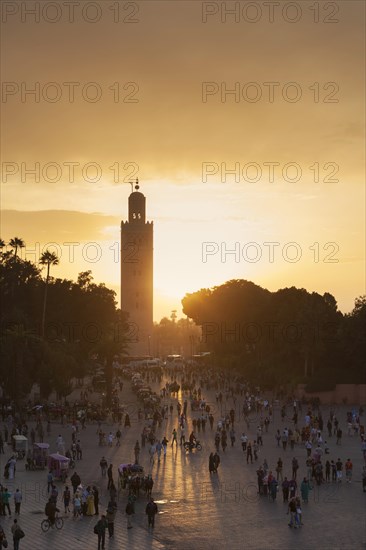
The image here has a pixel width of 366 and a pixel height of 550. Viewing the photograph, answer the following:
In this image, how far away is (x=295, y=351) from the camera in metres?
62.6

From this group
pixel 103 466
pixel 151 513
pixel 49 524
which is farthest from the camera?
pixel 103 466

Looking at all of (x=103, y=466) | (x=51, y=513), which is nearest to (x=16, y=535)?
(x=51, y=513)

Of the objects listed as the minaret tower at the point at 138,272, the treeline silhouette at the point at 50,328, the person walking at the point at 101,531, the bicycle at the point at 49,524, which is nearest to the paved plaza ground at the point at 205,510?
the bicycle at the point at 49,524

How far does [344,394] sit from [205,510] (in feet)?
114

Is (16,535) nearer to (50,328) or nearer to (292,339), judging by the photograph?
(50,328)

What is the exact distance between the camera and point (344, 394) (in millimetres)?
56594

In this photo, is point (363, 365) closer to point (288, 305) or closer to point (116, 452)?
point (288, 305)

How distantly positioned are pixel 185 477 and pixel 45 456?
528cm

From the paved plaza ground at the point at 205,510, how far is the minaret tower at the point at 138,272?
7631 cm

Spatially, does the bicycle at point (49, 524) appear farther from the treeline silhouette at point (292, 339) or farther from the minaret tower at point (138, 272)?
the minaret tower at point (138, 272)

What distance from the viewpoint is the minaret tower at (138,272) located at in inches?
4368

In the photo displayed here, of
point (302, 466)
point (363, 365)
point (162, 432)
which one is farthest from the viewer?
point (363, 365)

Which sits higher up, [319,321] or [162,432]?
[319,321]

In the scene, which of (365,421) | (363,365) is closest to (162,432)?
(365,421)
